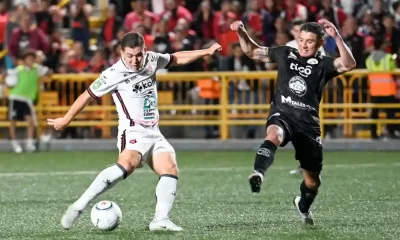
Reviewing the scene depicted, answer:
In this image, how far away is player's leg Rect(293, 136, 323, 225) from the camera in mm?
9883

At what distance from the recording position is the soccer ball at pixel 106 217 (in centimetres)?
955

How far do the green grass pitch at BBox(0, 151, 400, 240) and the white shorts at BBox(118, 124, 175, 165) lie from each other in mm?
686

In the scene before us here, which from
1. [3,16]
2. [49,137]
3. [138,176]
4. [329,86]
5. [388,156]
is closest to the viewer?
[138,176]

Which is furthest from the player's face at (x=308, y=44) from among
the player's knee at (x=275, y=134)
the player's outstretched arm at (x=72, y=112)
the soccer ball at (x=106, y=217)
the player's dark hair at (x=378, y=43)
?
the player's dark hair at (x=378, y=43)

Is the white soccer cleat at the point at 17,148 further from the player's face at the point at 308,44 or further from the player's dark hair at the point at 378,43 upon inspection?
the player's face at the point at 308,44

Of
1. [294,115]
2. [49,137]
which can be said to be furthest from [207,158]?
[294,115]

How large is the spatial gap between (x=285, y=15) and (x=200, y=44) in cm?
176

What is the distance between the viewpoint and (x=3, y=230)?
984 cm

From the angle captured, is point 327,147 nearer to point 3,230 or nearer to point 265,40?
point 265,40

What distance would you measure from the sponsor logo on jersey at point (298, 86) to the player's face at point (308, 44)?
25 cm

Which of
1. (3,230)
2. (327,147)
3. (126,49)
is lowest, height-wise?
(327,147)

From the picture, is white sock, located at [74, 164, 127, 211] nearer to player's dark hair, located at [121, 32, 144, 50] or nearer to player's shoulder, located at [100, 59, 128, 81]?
player's shoulder, located at [100, 59, 128, 81]

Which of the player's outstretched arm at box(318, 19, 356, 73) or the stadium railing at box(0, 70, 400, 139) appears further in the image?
the stadium railing at box(0, 70, 400, 139)

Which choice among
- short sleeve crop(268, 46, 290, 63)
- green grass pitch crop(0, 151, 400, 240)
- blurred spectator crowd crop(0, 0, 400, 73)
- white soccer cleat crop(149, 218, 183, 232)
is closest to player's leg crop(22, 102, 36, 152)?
blurred spectator crowd crop(0, 0, 400, 73)
